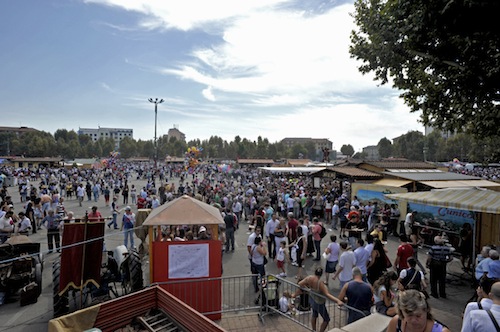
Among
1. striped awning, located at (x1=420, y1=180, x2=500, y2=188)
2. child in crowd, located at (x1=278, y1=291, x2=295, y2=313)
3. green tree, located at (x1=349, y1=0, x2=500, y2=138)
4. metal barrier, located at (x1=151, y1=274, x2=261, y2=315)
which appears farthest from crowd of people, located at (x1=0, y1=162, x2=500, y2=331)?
green tree, located at (x1=349, y1=0, x2=500, y2=138)

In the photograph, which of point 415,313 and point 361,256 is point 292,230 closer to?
point 361,256

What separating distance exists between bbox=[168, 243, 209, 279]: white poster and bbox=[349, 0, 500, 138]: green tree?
654 centimetres

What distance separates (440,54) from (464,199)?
414cm

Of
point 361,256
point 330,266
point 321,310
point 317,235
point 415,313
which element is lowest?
point 330,266

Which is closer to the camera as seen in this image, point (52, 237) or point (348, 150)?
point (52, 237)

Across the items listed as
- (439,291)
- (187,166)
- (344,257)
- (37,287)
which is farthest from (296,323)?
(187,166)

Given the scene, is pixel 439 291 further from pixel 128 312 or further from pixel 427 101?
pixel 128 312

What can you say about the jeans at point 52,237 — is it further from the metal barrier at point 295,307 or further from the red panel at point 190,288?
the metal barrier at point 295,307

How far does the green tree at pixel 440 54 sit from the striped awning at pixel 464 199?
7.03 feet

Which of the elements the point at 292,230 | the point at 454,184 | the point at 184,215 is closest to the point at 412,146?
the point at 454,184

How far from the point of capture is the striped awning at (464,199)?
801 cm

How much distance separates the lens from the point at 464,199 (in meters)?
8.84

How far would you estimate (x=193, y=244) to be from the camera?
21.2 feet

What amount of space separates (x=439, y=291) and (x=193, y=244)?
6.09 meters
